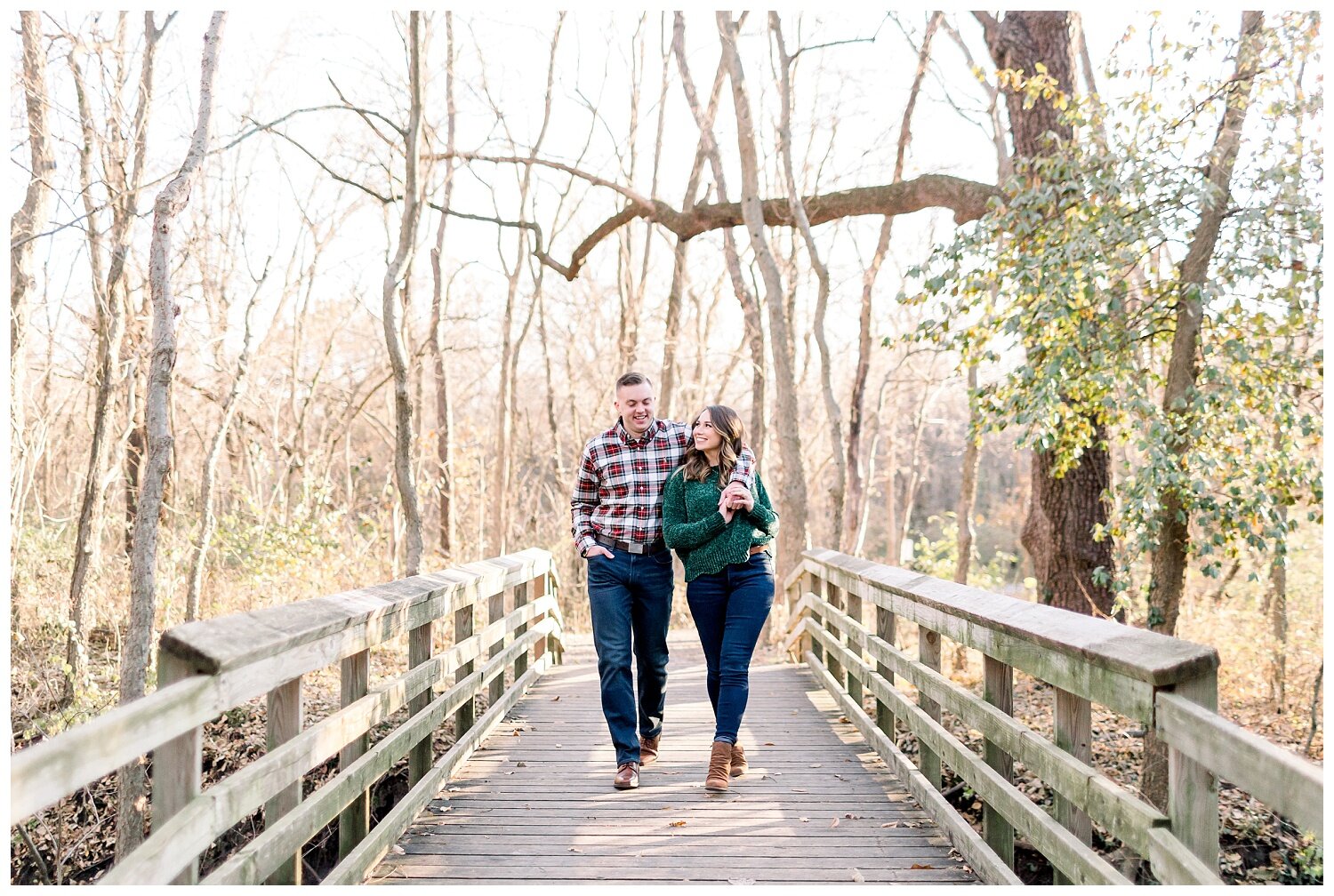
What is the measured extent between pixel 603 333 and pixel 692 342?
2.42 metres

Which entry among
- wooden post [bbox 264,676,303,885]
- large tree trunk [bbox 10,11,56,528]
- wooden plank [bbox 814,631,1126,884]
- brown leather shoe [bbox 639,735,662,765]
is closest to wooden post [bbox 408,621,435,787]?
brown leather shoe [bbox 639,735,662,765]

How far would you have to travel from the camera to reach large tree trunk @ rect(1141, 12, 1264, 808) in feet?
20.5

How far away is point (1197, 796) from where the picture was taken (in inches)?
99.4

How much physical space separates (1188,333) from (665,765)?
4.26 meters

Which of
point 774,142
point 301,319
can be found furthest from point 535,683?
point 774,142

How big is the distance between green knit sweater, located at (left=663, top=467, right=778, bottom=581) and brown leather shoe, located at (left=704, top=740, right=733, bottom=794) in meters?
0.78

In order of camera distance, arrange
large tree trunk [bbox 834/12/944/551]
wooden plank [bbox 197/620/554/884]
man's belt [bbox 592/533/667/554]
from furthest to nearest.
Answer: large tree trunk [bbox 834/12/944/551] → man's belt [bbox 592/533/667/554] → wooden plank [bbox 197/620/554/884]

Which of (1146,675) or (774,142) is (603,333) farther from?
(1146,675)

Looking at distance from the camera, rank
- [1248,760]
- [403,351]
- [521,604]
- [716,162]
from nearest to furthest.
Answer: [1248,760]
[521,604]
[403,351]
[716,162]

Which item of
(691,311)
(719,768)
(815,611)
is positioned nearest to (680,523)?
(719,768)

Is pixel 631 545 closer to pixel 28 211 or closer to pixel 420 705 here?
pixel 420 705

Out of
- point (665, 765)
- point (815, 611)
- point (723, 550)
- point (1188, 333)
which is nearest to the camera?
point (723, 550)

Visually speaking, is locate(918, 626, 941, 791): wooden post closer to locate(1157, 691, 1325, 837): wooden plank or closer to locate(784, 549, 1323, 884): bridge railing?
locate(784, 549, 1323, 884): bridge railing

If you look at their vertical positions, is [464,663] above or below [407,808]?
above
